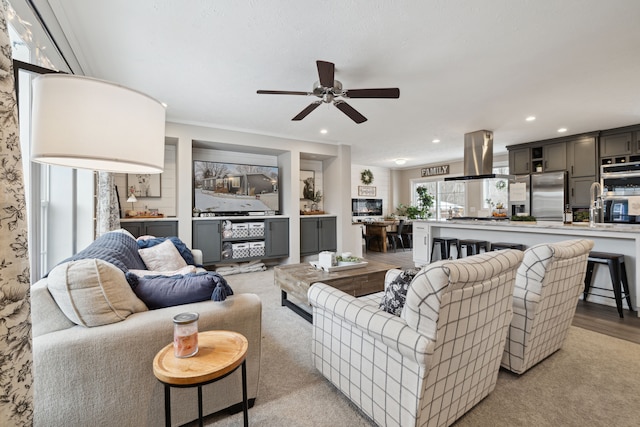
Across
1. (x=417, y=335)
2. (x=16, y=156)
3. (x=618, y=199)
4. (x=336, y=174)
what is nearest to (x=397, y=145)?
(x=336, y=174)

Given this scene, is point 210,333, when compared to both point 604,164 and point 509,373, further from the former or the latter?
point 604,164

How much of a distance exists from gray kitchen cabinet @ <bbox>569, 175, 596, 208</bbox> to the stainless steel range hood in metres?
1.65

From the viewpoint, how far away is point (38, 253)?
6.21 ft

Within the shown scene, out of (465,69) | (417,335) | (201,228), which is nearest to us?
(417,335)

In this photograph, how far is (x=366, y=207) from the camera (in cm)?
906

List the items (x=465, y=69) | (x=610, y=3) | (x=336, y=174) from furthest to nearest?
1. (x=336, y=174)
2. (x=465, y=69)
3. (x=610, y=3)

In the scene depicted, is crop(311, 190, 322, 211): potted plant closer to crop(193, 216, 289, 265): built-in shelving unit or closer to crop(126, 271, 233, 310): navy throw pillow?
crop(193, 216, 289, 265): built-in shelving unit

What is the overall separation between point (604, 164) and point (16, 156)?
7214 millimetres

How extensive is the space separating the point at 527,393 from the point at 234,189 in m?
4.83

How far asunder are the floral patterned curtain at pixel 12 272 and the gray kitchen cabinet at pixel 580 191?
7.13m

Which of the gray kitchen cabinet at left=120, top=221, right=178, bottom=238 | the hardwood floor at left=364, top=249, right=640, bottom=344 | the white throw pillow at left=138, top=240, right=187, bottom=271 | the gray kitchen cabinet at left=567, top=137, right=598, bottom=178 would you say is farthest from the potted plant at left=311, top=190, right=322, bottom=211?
the gray kitchen cabinet at left=567, top=137, right=598, bottom=178

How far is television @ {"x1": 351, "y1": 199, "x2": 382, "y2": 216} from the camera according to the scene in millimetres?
8836

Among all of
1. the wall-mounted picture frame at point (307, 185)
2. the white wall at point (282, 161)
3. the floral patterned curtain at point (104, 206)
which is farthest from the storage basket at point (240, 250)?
the floral patterned curtain at point (104, 206)

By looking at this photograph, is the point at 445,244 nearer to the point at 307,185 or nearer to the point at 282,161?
the point at 307,185
